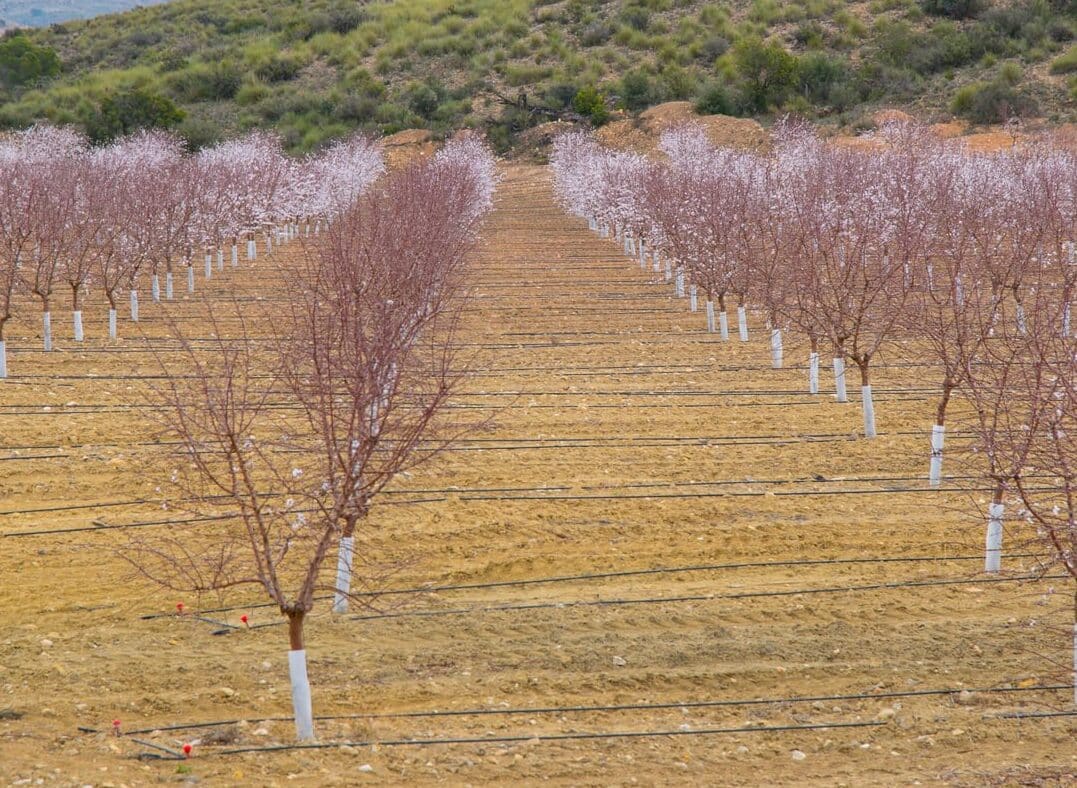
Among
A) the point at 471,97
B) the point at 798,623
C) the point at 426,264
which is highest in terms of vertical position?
the point at 471,97

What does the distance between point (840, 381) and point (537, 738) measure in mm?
11020

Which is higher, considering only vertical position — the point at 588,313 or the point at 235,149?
the point at 235,149

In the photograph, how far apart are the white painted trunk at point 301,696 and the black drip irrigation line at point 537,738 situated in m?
0.10

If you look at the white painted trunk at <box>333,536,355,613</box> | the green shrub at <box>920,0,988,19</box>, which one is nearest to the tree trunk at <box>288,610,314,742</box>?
the white painted trunk at <box>333,536,355,613</box>

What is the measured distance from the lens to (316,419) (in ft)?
36.7

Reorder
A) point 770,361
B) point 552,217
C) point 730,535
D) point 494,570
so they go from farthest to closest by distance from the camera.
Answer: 1. point 552,217
2. point 770,361
3. point 730,535
4. point 494,570

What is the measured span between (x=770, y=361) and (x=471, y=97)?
50557mm

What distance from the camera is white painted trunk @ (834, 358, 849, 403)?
17.4 meters

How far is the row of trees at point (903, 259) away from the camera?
37.7 feet

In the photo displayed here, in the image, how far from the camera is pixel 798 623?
10023 mm

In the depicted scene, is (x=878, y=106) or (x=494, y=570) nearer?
(x=494, y=570)

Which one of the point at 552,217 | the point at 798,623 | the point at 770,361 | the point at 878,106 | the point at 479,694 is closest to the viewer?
the point at 479,694

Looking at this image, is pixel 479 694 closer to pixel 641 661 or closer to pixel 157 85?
pixel 641 661

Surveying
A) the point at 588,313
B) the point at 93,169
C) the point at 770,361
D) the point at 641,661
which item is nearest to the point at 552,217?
the point at 93,169
